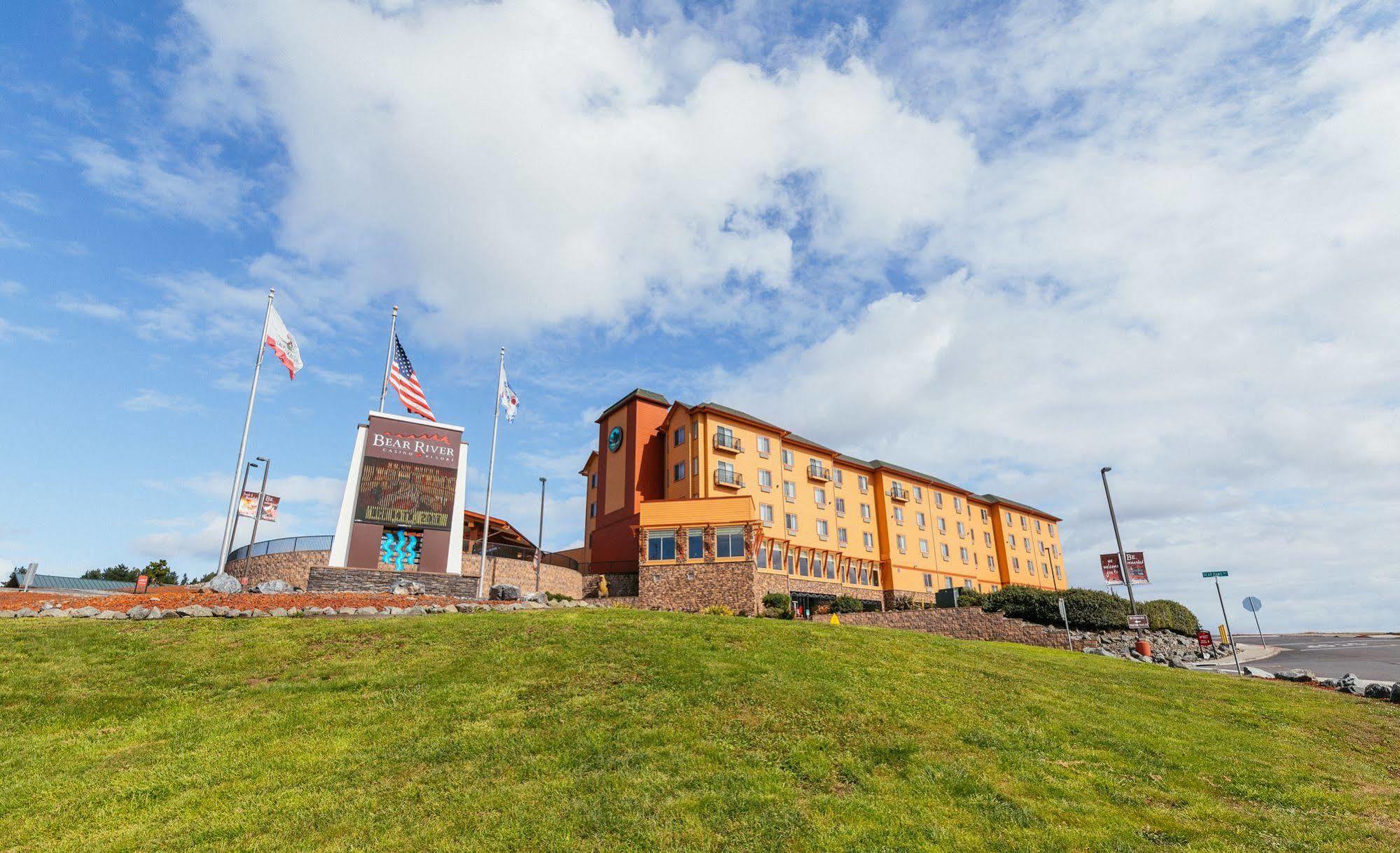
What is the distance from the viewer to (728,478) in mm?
45781

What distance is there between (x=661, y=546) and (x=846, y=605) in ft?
43.4

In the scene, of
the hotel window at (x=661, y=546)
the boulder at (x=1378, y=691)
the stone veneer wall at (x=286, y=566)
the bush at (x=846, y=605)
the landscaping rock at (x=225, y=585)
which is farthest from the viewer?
the bush at (x=846, y=605)

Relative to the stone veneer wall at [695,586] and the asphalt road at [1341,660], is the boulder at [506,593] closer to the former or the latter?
the stone veneer wall at [695,586]

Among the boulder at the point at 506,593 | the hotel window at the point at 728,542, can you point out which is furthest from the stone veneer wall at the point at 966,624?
the boulder at the point at 506,593

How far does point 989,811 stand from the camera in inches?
339

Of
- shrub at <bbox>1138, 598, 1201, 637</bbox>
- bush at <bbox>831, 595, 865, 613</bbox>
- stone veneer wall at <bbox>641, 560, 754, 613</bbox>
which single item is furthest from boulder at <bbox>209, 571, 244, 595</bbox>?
shrub at <bbox>1138, 598, 1201, 637</bbox>

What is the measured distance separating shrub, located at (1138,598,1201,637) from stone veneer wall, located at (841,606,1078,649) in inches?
447

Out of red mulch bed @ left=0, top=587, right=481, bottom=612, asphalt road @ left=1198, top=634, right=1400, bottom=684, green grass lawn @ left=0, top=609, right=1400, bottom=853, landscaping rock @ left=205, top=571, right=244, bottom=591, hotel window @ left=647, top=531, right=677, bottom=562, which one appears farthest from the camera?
hotel window @ left=647, top=531, right=677, bottom=562

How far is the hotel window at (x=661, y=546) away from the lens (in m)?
37.6

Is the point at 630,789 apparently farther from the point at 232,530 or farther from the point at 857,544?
the point at 857,544

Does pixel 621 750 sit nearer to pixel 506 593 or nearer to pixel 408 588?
pixel 506 593

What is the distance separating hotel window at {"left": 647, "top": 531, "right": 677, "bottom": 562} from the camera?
3759 centimetres

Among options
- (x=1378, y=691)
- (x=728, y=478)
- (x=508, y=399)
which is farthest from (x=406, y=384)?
(x=1378, y=691)

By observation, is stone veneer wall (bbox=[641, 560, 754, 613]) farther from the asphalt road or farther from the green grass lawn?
the asphalt road
